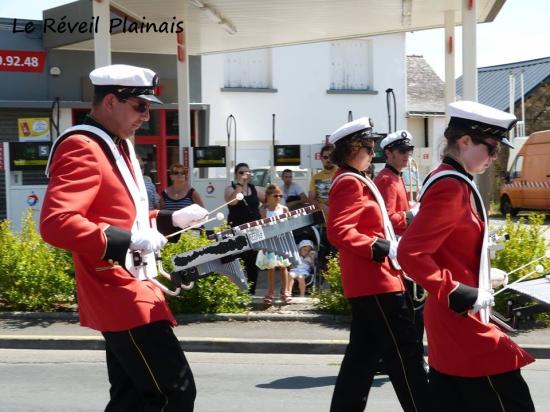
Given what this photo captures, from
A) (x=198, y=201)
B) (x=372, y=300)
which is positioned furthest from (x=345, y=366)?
(x=198, y=201)

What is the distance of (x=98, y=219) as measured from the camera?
151 inches

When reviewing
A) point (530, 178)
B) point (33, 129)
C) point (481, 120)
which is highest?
point (33, 129)

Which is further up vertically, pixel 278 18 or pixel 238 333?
pixel 278 18

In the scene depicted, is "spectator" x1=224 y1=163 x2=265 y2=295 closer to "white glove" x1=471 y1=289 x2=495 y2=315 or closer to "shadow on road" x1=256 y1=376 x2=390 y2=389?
"shadow on road" x1=256 y1=376 x2=390 y2=389

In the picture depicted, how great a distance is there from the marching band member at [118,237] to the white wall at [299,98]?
21.5 metres

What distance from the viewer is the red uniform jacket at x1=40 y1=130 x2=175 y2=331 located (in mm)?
3689

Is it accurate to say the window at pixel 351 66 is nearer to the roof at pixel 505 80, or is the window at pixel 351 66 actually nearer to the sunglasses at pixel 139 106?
the roof at pixel 505 80

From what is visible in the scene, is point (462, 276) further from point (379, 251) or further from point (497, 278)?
point (379, 251)

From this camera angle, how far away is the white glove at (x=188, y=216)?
439 cm

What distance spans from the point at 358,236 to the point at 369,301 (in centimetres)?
39

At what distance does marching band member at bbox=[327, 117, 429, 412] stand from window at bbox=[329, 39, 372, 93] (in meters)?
22.6

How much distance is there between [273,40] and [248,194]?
6535mm

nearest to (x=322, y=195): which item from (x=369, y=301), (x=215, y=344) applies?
(x=215, y=344)

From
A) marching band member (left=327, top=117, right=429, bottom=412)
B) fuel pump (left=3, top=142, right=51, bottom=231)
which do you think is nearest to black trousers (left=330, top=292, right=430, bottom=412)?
marching band member (left=327, top=117, right=429, bottom=412)
